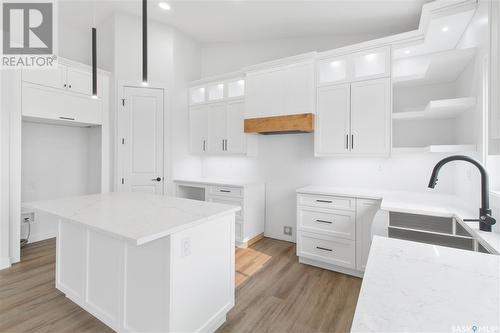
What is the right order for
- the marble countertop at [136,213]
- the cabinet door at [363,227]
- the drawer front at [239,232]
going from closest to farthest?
the marble countertop at [136,213], the cabinet door at [363,227], the drawer front at [239,232]

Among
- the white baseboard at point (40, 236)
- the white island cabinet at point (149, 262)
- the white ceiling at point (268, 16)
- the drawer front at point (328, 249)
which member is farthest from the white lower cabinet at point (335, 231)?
the white baseboard at point (40, 236)

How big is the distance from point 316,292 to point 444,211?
4.45 feet

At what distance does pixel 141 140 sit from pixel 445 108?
391 cm

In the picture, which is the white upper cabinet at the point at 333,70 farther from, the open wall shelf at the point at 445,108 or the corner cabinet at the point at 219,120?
the corner cabinet at the point at 219,120

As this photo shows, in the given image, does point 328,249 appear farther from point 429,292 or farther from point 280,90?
point 429,292

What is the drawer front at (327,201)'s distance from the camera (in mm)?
2650

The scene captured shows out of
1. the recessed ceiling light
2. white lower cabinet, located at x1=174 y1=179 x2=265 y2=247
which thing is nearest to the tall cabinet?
white lower cabinet, located at x1=174 y1=179 x2=265 y2=247

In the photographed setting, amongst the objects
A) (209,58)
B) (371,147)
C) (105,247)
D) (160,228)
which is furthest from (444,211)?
(209,58)

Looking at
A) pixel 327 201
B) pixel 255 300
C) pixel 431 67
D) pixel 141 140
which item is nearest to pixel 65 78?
pixel 141 140

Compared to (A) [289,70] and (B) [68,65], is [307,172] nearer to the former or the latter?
(A) [289,70]

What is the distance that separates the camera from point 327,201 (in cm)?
278

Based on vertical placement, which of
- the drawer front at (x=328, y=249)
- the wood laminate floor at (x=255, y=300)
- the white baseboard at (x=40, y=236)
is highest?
the drawer front at (x=328, y=249)

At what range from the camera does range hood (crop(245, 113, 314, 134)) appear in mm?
2967

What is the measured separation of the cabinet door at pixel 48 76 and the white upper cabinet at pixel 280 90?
8.40ft
